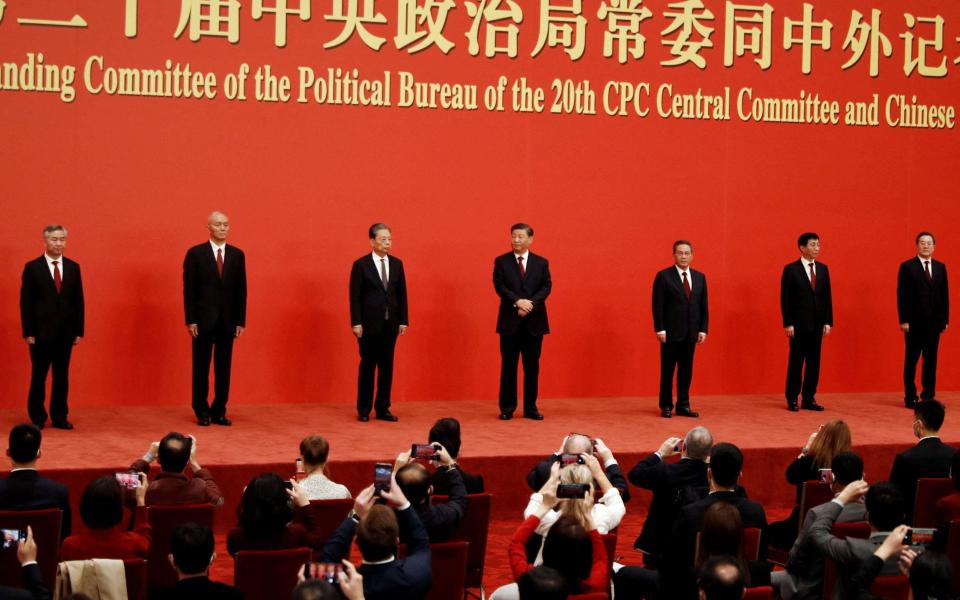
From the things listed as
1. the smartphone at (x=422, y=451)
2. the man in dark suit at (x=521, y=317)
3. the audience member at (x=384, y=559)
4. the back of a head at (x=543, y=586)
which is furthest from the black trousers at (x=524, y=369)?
the back of a head at (x=543, y=586)

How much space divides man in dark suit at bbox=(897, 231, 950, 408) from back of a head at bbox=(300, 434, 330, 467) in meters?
5.40

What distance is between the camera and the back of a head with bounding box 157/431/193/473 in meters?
4.50

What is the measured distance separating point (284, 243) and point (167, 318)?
0.91 metres

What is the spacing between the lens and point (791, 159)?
31.0ft

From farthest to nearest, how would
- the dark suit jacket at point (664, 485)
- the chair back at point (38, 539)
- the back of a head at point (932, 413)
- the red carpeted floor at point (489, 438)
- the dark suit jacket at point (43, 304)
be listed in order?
the dark suit jacket at point (43, 304) < the red carpeted floor at point (489, 438) < the back of a head at point (932, 413) < the dark suit jacket at point (664, 485) < the chair back at point (38, 539)

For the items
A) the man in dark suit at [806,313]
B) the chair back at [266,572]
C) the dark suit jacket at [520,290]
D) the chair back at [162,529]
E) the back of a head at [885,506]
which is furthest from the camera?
the man in dark suit at [806,313]

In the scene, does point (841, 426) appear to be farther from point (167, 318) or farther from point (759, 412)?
point (167, 318)

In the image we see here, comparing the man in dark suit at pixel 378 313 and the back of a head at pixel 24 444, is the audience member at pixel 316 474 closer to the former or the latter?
the back of a head at pixel 24 444

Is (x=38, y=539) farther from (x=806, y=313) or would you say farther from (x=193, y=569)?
(x=806, y=313)

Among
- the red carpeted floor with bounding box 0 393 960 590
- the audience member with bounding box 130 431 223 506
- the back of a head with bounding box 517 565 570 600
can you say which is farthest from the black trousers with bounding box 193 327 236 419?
the back of a head with bounding box 517 565 570 600

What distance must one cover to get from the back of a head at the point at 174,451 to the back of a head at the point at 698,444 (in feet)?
5.92

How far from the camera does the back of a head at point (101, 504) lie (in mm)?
3820

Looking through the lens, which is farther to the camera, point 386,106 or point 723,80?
point 723,80

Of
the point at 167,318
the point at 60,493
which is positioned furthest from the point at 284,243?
the point at 60,493
